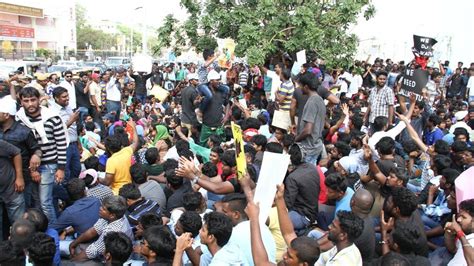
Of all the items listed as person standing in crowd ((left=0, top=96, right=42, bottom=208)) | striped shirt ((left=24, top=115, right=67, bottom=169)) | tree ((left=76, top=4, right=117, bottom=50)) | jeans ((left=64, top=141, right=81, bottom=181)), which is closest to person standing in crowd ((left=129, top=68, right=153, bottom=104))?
jeans ((left=64, top=141, right=81, bottom=181))

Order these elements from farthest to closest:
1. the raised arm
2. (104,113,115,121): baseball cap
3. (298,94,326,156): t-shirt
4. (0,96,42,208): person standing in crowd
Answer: (104,113,115,121): baseball cap, (298,94,326,156): t-shirt, (0,96,42,208): person standing in crowd, the raised arm

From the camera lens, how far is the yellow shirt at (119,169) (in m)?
5.56

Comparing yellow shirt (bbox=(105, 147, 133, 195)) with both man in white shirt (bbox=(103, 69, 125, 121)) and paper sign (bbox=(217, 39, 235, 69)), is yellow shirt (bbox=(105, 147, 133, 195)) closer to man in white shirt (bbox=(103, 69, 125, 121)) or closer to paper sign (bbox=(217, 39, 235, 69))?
paper sign (bbox=(217, 39, 235, 69))

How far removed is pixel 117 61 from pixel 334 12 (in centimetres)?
2517

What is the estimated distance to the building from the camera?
4788 cm

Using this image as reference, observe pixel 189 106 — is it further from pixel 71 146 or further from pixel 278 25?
pixel 278 25

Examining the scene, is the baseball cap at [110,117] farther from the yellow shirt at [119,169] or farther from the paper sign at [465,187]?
the paper sign at [465,187]

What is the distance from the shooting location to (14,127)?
4934mm

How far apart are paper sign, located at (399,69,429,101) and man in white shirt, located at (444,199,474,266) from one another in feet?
12.2

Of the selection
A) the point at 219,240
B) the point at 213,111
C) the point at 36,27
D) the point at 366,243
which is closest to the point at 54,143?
the point at 219,240

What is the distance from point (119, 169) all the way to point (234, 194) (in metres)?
1.78

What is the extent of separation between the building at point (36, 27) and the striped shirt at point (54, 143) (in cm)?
3833

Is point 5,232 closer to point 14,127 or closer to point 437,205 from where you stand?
point 14,127

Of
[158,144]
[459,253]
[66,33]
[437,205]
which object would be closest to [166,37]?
[158,144]
